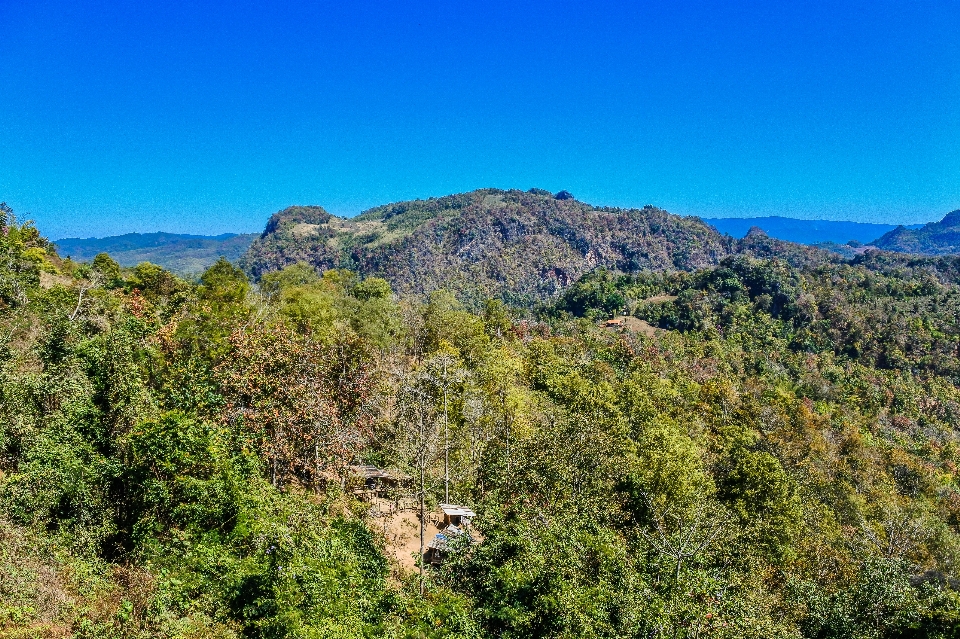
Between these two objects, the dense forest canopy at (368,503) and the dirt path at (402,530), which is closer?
the dense forest canopy at (368,503)

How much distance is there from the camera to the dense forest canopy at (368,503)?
1420cm

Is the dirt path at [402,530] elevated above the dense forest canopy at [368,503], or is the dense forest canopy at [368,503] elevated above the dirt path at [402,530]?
the dense forest canopy at [368,503]

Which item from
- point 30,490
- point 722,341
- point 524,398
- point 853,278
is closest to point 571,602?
point 30,490

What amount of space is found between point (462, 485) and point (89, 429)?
1967 centimetres

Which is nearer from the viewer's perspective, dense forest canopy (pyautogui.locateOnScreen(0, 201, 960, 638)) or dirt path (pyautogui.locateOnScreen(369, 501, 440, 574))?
dense forest canopy (pyautogui.locateOnScreen(0, 201, 960, 638))

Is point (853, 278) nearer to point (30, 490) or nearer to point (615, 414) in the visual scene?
point (615, 414)

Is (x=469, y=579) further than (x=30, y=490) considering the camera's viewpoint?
Yes

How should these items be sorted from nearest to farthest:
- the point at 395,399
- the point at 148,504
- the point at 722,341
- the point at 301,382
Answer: the point at 148,504
the point at 301,382
the point at 395,399
the point at 722,341

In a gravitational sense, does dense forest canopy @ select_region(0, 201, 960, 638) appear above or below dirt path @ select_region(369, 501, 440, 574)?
above

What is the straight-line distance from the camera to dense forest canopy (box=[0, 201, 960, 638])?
46.6 feet

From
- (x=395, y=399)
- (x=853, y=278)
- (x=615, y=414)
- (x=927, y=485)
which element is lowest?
(x=927, y=485)

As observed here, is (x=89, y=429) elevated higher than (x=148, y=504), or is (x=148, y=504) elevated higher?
(x=89, y=429)

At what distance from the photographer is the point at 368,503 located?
25.9 meters

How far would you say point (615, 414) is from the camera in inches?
1523
